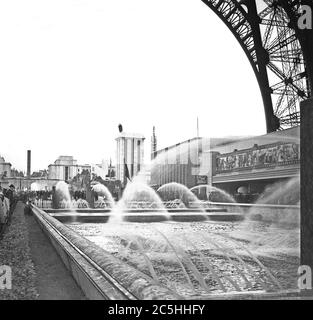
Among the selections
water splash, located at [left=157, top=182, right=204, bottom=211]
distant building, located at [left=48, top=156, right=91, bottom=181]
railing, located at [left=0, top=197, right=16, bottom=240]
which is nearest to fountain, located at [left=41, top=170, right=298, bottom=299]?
railing, located at [left=0, top=197, right=16, bottom=240]

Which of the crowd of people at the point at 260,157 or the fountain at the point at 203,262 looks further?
the crowd of people at the point at 260,157

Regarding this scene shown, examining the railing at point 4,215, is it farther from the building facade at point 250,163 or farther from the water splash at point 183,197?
the building facade at point 250,163

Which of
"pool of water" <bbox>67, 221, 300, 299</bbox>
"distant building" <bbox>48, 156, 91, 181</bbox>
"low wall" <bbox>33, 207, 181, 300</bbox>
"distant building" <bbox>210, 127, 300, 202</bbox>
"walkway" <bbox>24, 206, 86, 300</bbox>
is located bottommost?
"pool of water" <bbox>67, 221, 300, 299</bbox>

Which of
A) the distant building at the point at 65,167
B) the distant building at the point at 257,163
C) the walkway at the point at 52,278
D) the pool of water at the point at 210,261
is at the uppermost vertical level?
the distant building at the point at 65,167

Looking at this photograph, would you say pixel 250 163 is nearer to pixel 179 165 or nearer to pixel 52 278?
Answer: pixel 179 165

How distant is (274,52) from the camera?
2992 centimetres

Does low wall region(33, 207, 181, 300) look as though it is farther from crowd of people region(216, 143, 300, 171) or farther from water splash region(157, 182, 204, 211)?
crowd of people region(216, 143, 300, 171)

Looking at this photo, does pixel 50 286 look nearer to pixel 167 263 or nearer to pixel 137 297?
pixel 137 297

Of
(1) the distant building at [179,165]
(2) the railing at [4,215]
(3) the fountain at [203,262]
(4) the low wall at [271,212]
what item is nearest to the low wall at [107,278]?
(3) the fountain at [203,262]

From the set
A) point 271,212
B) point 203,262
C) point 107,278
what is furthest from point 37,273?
point 271,212

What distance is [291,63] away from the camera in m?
29.5

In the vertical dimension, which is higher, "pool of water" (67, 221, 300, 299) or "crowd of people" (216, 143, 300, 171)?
"crowd of people" (216, 143, 300, 171)

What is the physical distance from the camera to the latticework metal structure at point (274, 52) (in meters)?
28.3

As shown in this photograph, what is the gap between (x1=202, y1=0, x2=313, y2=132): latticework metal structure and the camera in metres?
28.3
